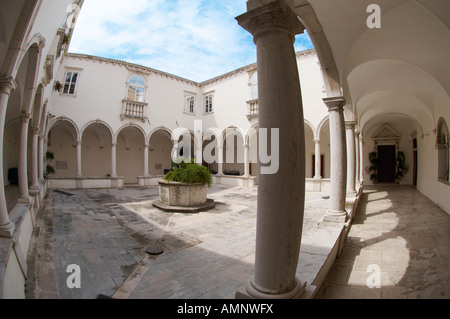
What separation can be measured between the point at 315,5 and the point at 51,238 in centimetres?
710

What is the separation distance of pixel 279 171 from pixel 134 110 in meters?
16.0

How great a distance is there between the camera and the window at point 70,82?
14.0 m

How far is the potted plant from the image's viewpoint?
8227 mm

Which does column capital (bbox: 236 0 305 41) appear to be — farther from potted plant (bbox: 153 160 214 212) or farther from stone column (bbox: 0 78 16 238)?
potted plant (bbox: 153 160 214 212)

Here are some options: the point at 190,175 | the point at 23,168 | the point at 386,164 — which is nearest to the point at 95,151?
the point at 190,175

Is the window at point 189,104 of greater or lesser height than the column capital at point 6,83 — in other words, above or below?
above

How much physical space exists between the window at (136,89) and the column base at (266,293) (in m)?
16.4

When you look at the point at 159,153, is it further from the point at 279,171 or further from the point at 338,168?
the point at 279,171

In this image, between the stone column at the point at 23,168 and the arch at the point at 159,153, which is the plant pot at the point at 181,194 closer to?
the stone column at the point at 23,168

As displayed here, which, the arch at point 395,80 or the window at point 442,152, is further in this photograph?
the window at point 442,152

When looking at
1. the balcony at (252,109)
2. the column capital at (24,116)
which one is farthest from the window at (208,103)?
the column capital at (24,116)

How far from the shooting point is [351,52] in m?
5.48

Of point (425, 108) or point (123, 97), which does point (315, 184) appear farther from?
point (123, 97)

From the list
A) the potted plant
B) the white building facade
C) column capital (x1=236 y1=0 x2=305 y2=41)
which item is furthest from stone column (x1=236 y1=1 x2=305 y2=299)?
the white building facade
